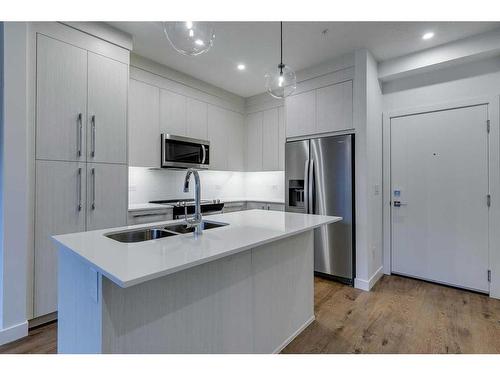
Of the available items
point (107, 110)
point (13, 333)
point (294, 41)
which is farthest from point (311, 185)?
point (13, 333)

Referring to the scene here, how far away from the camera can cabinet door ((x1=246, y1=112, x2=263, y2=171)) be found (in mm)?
4578

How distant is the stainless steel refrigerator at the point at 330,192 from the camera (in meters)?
3.07

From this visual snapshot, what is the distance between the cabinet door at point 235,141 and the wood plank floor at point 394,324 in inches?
98.7

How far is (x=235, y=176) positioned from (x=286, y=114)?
5.97ft

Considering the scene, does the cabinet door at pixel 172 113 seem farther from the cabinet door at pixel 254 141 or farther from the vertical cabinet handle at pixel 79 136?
the cabinet door at pixel 254 141

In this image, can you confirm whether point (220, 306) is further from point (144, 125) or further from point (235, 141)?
point (235, 141)

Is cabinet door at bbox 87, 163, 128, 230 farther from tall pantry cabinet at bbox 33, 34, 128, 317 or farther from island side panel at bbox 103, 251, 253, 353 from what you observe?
island side panel at bbox 103, 251, 253, 353

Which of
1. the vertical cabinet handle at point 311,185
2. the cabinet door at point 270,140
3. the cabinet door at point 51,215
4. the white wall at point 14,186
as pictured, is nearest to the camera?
the white wall at point 14,186

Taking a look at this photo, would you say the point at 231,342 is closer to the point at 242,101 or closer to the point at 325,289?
the point at 325,289

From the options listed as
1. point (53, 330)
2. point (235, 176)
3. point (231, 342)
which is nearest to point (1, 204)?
point (53, 330)

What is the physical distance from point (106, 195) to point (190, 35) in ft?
5.79

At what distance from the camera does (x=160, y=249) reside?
125 cm

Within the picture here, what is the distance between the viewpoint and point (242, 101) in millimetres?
4750

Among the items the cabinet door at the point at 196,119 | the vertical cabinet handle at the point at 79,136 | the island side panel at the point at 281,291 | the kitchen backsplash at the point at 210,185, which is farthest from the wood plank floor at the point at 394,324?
the cabinet door at the point at 196,119
